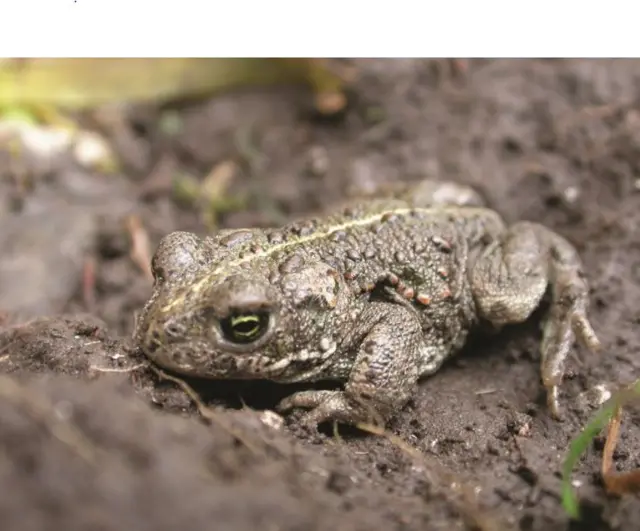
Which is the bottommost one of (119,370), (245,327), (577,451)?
(577,451)

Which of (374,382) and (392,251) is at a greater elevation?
(392,251)

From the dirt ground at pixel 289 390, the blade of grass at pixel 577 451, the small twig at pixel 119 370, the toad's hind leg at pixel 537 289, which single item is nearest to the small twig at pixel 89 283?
the dirt ground at pixel 289 390
